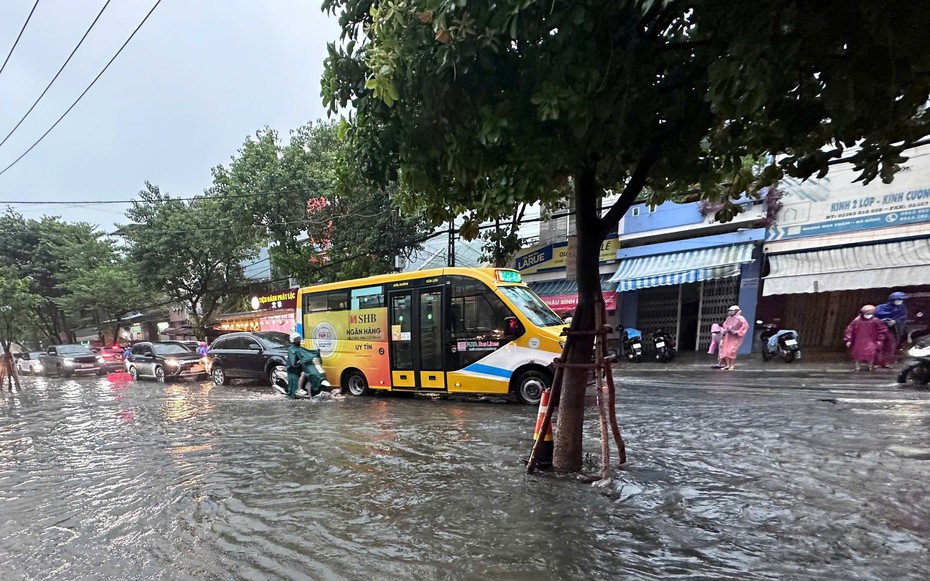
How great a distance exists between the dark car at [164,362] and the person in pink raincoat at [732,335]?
681 inches

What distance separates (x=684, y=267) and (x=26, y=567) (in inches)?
641

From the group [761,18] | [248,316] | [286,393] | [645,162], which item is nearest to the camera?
[761,18]

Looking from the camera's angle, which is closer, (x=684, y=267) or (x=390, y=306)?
(x=390, y=306)

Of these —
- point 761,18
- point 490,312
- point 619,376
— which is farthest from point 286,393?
point 761,18

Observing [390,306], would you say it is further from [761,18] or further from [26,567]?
[761,18]

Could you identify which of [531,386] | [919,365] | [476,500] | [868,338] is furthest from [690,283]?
[476,500]

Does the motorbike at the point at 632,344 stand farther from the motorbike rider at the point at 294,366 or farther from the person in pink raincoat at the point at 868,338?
the motorbike rider at the point at 294,366

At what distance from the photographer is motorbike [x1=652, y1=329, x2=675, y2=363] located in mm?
16000

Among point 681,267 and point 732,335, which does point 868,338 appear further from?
point 681,267

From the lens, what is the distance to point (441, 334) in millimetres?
10148

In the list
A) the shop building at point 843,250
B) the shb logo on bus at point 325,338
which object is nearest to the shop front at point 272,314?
the shb logo on bus at point 325,338

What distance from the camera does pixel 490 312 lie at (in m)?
9.59

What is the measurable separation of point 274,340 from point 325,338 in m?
3.31

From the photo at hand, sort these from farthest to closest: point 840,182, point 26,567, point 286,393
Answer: point 840,182 → point 286,393 → point 26,567
